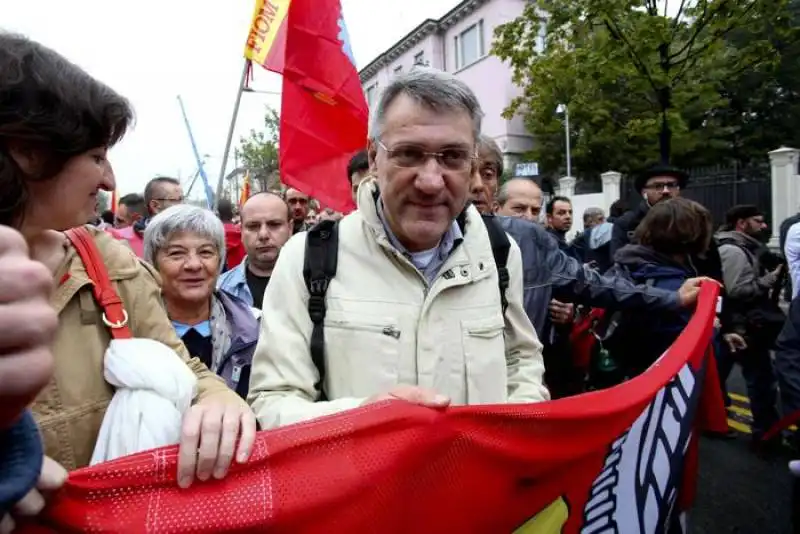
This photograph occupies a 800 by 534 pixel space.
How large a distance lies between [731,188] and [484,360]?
14.8m

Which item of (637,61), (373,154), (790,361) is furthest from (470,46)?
(373,154)

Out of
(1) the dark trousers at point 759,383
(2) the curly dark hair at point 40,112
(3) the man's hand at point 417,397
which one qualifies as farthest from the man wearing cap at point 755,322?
(2) the curly dark hair at point 40,112

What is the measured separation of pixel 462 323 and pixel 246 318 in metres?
1.44

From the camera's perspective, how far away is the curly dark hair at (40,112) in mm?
1076

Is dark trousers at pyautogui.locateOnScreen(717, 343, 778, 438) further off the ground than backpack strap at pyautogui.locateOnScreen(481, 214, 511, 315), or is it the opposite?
backpack strap at pyautogui.locateOnScreen(481, 214, 511, 315)

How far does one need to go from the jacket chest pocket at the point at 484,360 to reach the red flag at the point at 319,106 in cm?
303

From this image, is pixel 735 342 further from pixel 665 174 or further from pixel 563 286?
pixel 563 286

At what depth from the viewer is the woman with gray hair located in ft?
8.49

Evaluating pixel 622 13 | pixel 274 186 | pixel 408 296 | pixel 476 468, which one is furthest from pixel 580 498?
pixel 274 186

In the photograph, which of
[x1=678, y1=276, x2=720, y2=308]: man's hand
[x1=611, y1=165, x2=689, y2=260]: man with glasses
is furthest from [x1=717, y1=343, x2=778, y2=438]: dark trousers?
[x1=678, y1=276, x2=720, y2=308]: man's hand

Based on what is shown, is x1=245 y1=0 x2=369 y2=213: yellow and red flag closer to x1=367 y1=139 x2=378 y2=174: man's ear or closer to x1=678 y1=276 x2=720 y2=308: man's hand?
x1=678 y1=276 x2=720 y2=308: man's hand

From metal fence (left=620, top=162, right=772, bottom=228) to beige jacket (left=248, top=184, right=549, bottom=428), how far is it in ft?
41.3

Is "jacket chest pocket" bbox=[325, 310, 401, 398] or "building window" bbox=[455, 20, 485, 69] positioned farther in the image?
"building window" bbox=[455, 20, 485, 69]

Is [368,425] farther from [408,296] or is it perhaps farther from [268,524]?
[408,296]
